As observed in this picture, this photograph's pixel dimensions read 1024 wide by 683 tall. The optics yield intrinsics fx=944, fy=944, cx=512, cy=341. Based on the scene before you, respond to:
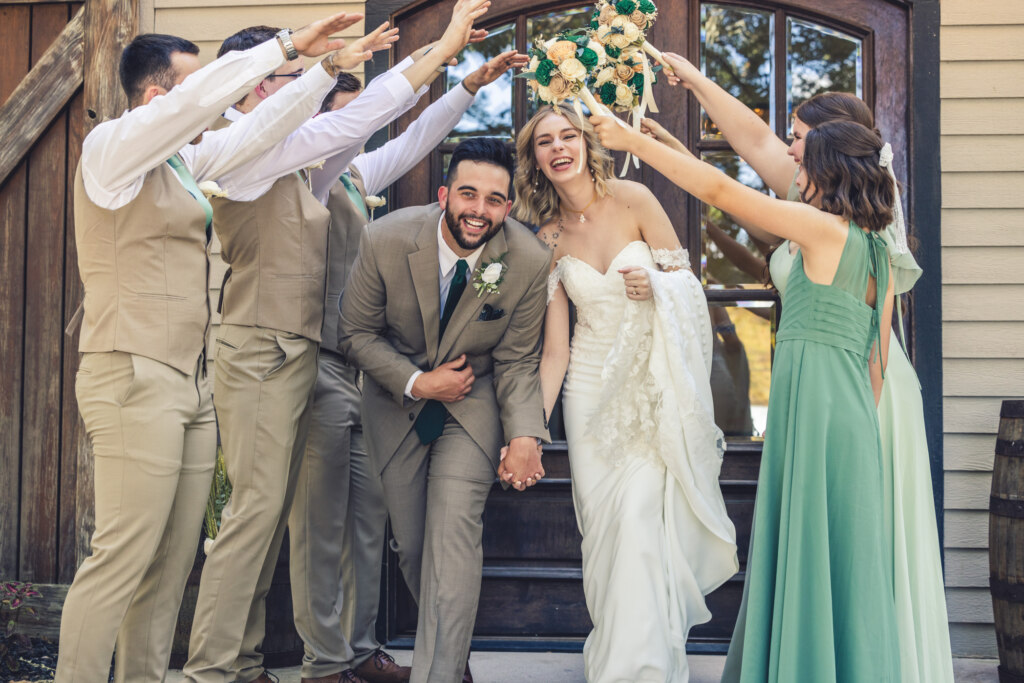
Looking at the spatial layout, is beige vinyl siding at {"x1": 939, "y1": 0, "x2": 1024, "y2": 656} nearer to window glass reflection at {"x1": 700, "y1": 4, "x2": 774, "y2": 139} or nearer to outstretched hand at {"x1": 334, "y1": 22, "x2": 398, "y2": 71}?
window glass reflection at {"x1": 700, "y1": 4, "x2": 774, "y2": 139}

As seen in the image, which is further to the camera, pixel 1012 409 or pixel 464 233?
pixel 1012 409

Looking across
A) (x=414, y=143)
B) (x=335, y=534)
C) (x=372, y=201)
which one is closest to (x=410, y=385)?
(x=335, y=534)

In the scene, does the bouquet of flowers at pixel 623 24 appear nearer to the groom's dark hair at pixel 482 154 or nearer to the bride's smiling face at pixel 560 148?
the bride's smiling face at pixel 560 148

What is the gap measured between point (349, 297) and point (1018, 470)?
252 centimetres

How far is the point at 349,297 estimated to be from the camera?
10.7 ft

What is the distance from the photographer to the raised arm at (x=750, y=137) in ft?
11.6

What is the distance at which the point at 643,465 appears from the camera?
3.32m

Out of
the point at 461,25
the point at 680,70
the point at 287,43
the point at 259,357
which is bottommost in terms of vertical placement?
the point at 259,357

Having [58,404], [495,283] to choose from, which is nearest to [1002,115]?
[495,283]

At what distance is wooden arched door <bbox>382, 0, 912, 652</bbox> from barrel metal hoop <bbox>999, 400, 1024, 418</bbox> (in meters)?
0.98

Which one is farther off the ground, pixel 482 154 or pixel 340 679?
pixel 482 154

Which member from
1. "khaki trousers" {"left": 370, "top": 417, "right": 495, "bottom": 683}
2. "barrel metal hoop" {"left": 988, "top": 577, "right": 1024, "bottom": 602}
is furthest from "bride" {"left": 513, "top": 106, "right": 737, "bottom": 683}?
"barrel metal hoop" {"left": 988, "top": 577, "right": 1024, "bottom": 602}

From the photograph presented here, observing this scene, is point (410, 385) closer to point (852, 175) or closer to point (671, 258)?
point (671, 258)

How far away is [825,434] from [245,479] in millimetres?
1903
